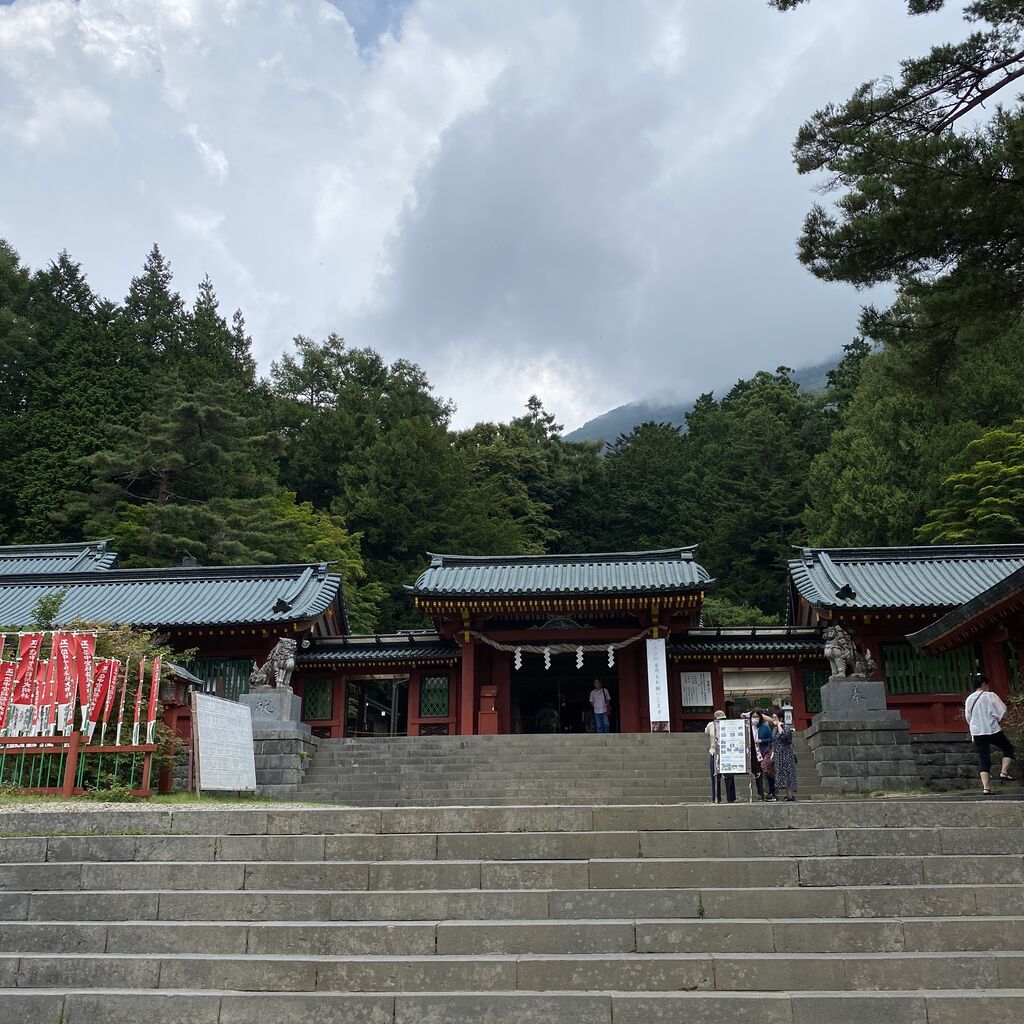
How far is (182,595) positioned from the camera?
2280cm

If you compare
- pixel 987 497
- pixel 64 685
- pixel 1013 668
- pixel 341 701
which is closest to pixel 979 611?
pixel 1013 668

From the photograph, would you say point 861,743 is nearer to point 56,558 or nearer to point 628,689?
point 628,689

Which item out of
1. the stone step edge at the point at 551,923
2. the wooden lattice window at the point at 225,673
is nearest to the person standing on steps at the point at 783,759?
the stone step edge at the point at 551,923

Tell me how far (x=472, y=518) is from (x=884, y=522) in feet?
55.5

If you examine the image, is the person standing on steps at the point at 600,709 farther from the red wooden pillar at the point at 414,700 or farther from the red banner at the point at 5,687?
the red banner at the point at 5,687

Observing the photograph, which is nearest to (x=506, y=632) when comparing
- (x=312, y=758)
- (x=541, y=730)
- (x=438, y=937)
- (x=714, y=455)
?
(x=541, y=730)

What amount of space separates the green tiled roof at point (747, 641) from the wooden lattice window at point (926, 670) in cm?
167

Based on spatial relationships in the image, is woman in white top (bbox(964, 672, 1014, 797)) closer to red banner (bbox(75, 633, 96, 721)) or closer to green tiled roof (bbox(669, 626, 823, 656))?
green tiled roof (bbox(669, 626, 823, 656))

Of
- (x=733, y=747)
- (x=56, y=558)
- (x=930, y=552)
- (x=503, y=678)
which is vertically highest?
(x=56, y=558)

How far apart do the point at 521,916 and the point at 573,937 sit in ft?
1.67

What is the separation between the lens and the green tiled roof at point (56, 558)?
26109 millimetres

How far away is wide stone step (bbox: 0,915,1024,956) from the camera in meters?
5.33

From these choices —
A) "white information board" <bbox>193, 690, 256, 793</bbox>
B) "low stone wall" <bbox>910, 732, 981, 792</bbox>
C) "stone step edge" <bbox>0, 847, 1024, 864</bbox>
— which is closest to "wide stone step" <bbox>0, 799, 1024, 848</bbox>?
"stone step edge" <bbox>0, 847, 1024, 864</bbox>

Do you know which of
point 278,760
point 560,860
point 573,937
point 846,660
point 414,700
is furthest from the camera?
point 414,700
